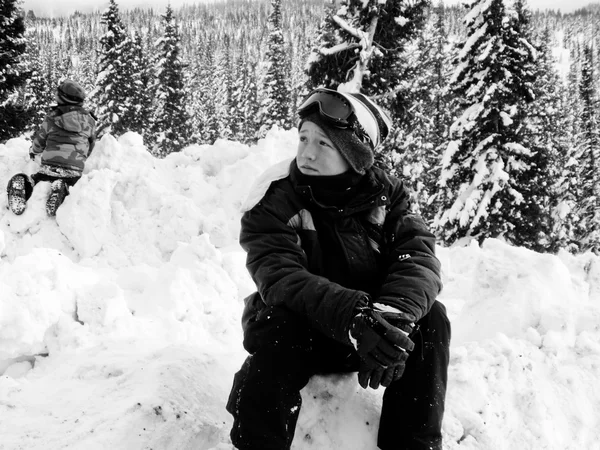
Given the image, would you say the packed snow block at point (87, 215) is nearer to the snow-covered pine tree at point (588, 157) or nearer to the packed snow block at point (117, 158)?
the packed snow block at point (117, 158)

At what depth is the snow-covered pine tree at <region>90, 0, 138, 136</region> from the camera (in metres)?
23.9

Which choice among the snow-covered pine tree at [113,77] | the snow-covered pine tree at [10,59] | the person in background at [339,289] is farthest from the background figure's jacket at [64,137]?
the snow-covered pine tree at [113,77]

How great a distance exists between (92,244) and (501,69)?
478 inches

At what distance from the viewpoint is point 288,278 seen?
1743 mm

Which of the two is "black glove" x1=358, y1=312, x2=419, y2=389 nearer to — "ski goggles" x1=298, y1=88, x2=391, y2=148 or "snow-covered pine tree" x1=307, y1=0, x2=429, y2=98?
"ski goggles" x1=298, y1=88, x2=391, y2=148

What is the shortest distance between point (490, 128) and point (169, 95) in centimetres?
2056

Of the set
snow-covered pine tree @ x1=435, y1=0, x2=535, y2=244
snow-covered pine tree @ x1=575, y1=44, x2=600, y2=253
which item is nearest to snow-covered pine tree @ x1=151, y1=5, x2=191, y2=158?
snow-covered pine tree @ x1=435, y1=0, x2=535, y2=244

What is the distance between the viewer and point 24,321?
108 inches

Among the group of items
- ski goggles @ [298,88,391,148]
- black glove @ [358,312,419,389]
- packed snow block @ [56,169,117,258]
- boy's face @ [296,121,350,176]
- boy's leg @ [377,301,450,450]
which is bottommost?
packed snow block @ [56,169,117,258]

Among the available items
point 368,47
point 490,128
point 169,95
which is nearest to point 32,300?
point 368,47

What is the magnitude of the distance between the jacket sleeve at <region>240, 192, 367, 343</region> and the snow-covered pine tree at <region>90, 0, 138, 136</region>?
2474cm

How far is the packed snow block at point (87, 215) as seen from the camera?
5785 mm

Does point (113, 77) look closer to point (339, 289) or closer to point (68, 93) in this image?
point (68, 93)

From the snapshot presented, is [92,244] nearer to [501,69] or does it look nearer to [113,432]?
[113,432]
